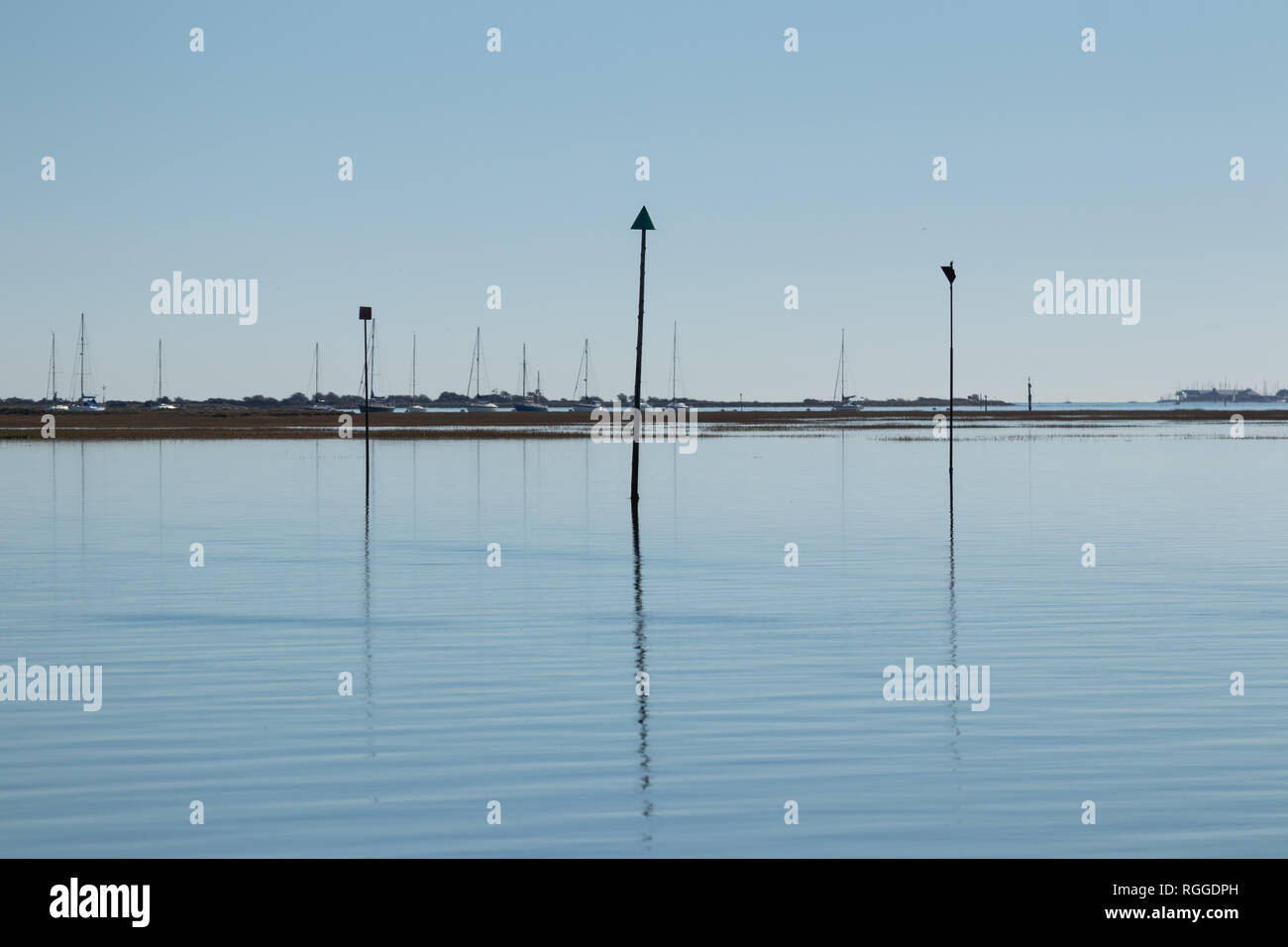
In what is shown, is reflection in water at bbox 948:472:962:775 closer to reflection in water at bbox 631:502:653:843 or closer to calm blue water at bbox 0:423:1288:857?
calm blue water at bbox 0:423:1288:857

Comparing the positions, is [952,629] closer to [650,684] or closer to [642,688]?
[650,684]

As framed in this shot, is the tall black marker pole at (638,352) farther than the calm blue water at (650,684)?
Yes

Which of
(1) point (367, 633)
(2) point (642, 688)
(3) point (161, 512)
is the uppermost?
(3) point (161, 512)

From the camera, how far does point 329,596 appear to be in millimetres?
26312

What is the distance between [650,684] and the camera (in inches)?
703

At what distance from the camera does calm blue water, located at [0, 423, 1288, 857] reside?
1154 centimetres

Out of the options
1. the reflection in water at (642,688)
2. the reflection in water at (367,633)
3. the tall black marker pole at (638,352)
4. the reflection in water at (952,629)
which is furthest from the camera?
the tall black marker pole at (638,352)

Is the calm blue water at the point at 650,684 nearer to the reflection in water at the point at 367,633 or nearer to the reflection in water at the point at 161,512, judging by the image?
the reflection in water at the point at 367,633

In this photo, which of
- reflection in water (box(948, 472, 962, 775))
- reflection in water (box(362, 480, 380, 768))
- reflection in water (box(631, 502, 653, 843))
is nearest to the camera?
reflection in water (box(631, 502, 653, 843))

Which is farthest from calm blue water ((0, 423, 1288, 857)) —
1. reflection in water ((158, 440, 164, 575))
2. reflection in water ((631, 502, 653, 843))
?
reflection in water ((158, 440, 164, 575))

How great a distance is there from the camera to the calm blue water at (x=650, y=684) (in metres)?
11.5

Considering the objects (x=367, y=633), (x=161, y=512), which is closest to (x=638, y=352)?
(x=161, y=512)

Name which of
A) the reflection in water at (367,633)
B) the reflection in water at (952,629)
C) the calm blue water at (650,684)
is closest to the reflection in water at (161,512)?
the calm blue water at (650,684)
